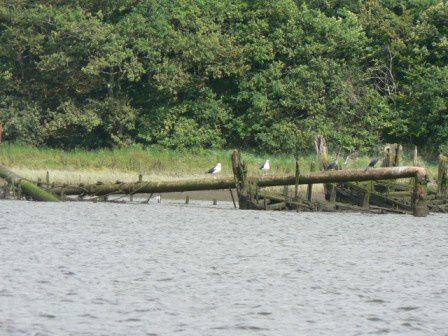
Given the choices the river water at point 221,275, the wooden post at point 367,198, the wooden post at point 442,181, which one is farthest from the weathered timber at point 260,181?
the wooden post at point 442,181

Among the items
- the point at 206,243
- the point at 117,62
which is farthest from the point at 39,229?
the point at 117,62

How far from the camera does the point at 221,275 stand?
1694 cm

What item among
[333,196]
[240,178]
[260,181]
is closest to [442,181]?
[333,196]

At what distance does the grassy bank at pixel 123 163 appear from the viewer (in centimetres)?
4106

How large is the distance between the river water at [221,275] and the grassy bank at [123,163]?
13.5 m

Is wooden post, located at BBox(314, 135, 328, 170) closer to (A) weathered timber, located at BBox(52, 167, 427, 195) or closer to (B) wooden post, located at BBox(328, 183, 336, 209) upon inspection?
(B) wooden post, located at BBox(328, 183, 336, 209)

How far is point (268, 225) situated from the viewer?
2567 cm

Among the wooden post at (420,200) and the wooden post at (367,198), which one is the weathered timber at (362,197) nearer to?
the wooden post at (367,198)

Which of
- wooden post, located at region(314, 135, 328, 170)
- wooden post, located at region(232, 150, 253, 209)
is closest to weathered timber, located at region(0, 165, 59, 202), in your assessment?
wooden post, located at region(232, 150, 253, 209)

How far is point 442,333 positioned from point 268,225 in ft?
42.5

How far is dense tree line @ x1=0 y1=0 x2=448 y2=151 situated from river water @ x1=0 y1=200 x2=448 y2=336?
20750 mm

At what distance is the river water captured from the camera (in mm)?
13156

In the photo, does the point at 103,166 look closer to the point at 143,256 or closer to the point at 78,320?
the point at 143,256

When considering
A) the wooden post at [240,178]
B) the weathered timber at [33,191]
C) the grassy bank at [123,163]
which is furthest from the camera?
the grassy bank at [123,163]
